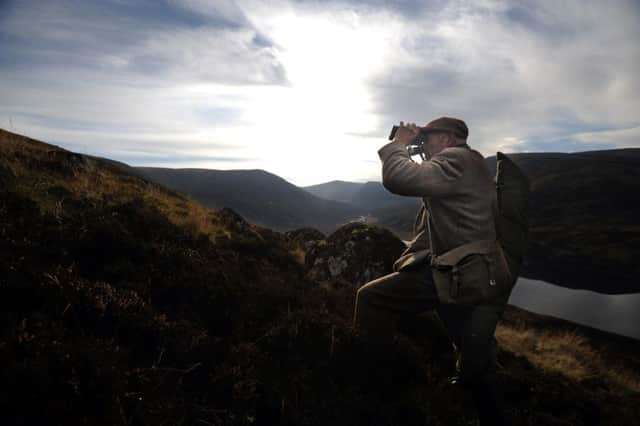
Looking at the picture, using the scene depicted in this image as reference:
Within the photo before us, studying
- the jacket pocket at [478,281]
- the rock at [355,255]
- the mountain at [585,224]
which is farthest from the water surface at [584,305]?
the jacket pocket at [478,281]

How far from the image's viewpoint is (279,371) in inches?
151

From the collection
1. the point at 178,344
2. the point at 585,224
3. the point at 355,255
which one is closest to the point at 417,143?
the point at 178,344

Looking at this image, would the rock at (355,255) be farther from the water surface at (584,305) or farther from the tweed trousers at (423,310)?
the water surface at (584,305)

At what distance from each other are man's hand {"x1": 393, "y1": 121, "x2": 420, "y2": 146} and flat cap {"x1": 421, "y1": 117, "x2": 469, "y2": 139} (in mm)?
198

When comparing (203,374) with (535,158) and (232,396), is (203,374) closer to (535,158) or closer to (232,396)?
(232,396)

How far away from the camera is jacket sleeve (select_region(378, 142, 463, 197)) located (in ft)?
10.1

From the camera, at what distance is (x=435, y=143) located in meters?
3.68

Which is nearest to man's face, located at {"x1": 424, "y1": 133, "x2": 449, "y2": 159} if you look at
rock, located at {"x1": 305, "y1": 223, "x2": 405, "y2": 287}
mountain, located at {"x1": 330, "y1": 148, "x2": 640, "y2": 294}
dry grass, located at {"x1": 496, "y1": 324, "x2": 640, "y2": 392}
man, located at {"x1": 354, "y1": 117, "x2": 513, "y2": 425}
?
man, located at {"x1": 354, "y1": 117, "x2": 513, "y2": 425}

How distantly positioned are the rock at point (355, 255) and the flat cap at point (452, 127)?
5.94 meters

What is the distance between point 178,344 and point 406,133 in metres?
3.33

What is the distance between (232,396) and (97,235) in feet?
10.7

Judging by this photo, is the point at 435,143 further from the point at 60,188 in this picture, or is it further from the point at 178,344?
the point at 60,188

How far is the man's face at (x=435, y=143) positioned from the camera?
363 centimetres

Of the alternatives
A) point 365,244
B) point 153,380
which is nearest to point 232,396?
point 153,380
